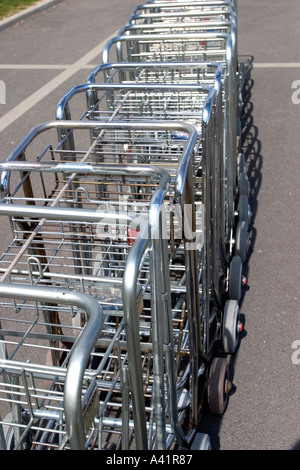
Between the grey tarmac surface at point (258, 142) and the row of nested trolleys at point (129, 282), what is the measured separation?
0.21 metres

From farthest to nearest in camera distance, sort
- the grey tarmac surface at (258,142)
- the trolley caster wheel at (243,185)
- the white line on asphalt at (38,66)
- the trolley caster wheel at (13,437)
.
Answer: the white line on asphalt at (38,66), the trolley caster wheel at (243,185), the grey tarmac surface at (258,142), the trolley caster wheel at (13,437)

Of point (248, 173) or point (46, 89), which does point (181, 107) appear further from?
point (46, 89)

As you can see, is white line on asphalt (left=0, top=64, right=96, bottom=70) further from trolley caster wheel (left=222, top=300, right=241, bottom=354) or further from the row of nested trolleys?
trolley caster wheel (left=222, top=300, right=241, bottom=354)

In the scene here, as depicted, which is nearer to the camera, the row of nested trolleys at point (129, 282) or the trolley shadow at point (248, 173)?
the row of nested trolleys at point (129, 282)

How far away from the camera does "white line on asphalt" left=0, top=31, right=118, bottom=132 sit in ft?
22.7

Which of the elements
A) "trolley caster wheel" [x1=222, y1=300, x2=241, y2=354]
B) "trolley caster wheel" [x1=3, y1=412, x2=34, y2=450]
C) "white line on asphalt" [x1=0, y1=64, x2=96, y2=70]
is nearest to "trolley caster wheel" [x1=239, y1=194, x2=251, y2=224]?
"trolley caster wheel" [x1=222, y1=300, x2=241, y2=354]

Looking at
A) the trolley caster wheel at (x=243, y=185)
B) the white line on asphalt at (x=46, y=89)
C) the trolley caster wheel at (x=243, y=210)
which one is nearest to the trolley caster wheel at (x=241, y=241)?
the trolley caster wheel at (x=243, y=210)

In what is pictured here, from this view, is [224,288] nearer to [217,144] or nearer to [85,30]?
[217,144]

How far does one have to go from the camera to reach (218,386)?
2.88 meters

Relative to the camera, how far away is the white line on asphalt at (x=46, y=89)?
6914mm

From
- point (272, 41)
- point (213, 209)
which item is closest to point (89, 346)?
point (213, 209)

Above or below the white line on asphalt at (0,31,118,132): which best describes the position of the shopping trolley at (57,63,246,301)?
above

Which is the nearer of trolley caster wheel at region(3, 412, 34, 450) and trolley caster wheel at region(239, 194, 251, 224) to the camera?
trolley caster wheel at region(3, 412, 34, 450)

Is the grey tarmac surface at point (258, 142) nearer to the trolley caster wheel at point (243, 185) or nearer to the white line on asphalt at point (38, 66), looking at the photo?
the white line on asphalt at point (38, 66)
